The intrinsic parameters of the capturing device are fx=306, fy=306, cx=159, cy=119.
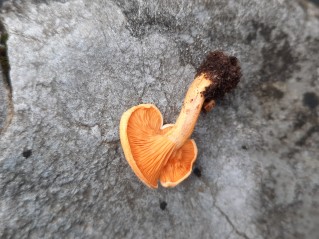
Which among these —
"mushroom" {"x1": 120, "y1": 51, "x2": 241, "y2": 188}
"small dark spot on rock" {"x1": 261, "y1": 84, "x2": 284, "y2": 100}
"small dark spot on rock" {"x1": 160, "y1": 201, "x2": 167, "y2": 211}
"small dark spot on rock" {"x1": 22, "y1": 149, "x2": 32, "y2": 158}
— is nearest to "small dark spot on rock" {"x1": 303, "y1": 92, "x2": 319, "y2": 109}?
"small dark spot on rock" {"x1": 261, "y1": 84, "x2": 284, "y2": 100}

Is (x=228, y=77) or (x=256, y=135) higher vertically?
(x=228, y=77)

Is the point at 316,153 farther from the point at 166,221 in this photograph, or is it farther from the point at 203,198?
the point at 166,221

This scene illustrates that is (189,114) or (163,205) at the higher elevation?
(189,114)

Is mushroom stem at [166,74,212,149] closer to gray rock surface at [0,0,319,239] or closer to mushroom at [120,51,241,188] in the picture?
A: mushroom at [120,51,241,188]

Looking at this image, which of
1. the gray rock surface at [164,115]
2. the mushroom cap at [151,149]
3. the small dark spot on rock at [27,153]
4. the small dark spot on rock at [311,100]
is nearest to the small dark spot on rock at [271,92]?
the gray rock surface at [164,115]

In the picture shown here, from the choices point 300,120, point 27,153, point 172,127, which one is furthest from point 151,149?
point 300,120

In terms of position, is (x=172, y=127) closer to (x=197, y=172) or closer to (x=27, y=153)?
(x=197, y=172)

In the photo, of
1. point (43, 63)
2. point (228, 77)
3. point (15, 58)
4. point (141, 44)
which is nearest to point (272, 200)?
point (228, 77)
